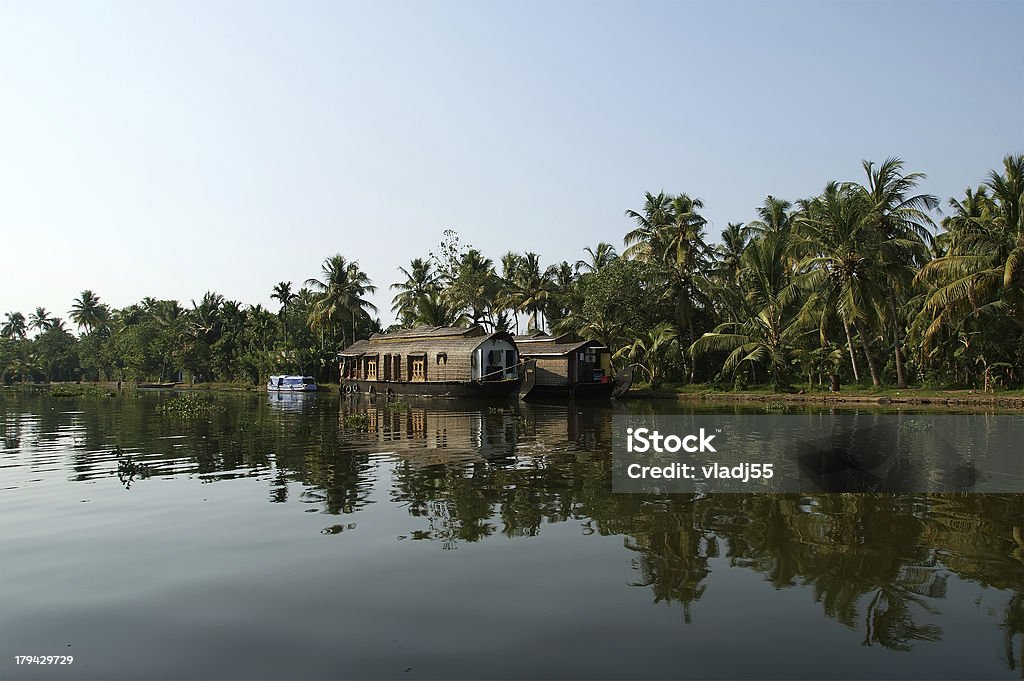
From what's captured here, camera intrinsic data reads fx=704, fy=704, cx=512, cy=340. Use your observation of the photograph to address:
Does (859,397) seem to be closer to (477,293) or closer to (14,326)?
(477,293)

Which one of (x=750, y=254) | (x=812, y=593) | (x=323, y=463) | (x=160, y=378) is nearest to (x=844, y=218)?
(x=750, y=254)

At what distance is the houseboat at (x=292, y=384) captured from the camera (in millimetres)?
60531

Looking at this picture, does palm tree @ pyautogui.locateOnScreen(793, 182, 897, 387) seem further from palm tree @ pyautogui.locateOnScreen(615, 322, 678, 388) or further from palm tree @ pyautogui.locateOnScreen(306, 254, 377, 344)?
palm tree @ pyautogui.locateOnScreen(306, 254, 377, 344)

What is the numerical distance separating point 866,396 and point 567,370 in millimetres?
16947

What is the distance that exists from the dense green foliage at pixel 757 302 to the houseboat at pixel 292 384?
5.80 metres

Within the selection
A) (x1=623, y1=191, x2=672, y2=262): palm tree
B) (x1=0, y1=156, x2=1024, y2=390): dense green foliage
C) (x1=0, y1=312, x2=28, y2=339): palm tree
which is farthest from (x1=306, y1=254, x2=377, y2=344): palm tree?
(x1=0, y1=312, x2=28, y2=339): palm tree

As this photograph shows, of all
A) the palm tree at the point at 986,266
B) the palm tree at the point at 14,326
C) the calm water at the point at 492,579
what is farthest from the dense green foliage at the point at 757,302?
the palm tree at the point at 14,326

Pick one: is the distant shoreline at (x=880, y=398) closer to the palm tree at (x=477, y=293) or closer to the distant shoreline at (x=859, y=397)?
the distant shoreline at (x=859, y=397)

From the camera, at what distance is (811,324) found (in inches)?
1654

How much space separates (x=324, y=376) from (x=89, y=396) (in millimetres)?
23795

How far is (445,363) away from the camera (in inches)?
1706

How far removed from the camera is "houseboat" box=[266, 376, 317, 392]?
2383 inches

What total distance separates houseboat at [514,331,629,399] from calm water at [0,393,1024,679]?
28382mm

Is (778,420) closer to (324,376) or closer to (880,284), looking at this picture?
(880,284)
